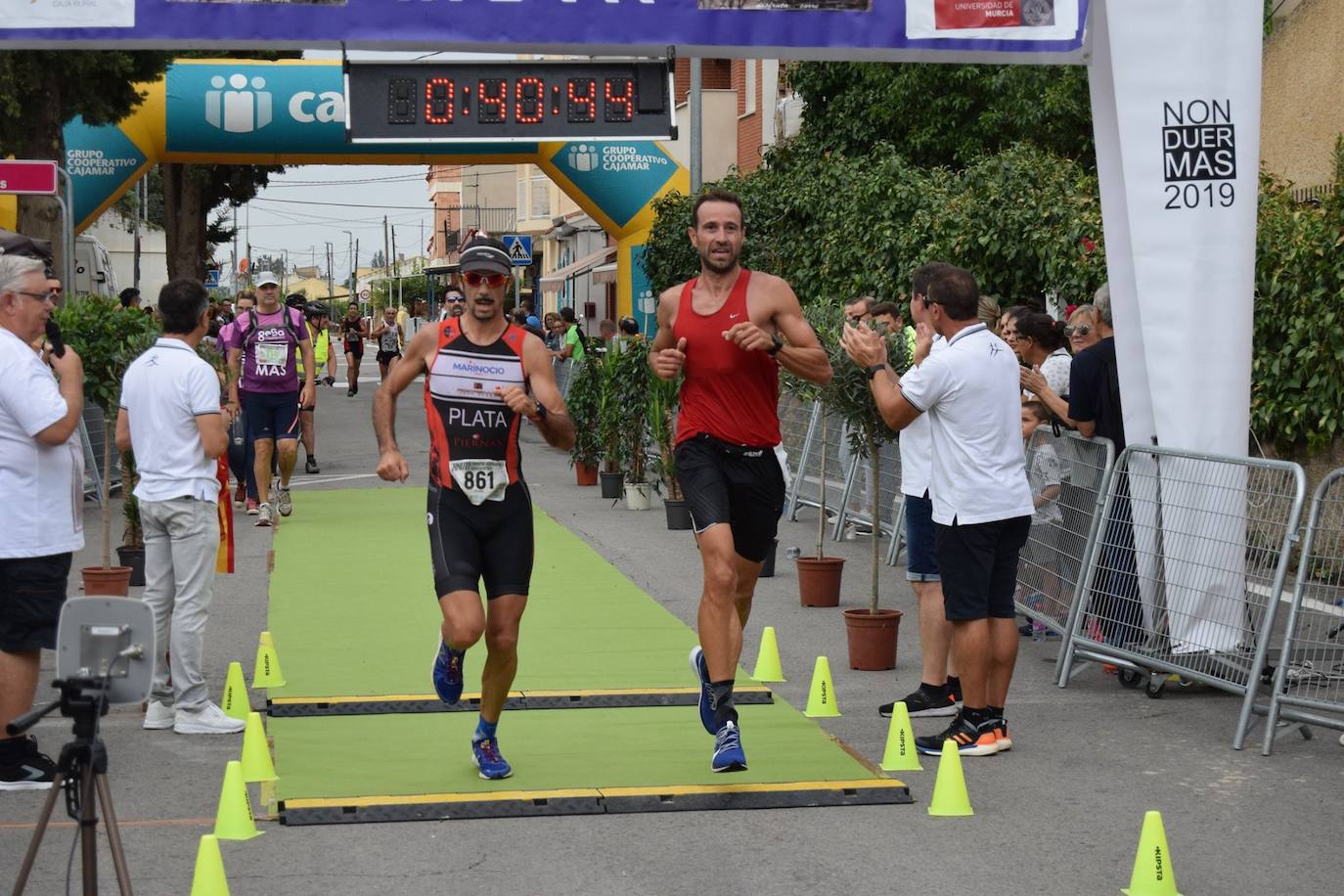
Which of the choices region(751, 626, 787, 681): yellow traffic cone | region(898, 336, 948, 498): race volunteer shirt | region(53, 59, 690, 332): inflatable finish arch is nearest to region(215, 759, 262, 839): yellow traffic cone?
region(751, 626, 787, 681): yellow traffic cone

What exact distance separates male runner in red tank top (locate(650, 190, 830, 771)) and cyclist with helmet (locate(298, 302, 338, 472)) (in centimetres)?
872

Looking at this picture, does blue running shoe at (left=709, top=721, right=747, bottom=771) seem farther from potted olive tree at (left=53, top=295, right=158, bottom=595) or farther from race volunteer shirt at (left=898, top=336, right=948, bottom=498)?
potted olive tree at (left=53, top=295, right=158, bottom=595)

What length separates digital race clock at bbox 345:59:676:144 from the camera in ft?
37.1

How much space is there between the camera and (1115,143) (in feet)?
31.8

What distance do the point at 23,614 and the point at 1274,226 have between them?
9647 mm

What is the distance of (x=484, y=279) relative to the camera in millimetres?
6930

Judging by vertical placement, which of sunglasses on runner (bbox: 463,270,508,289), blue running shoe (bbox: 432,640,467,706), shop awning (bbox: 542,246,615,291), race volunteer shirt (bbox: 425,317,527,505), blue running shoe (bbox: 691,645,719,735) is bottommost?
blue running shoe (bbox: 691,645,719,735)

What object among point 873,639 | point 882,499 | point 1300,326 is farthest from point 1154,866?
point 882,499

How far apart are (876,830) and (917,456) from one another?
2.67m

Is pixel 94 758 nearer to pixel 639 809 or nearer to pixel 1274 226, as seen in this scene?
pixel 639 809

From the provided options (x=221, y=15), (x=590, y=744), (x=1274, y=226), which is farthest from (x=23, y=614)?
(x=1274, y=226)

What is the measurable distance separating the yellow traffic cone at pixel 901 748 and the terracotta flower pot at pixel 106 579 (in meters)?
4.85

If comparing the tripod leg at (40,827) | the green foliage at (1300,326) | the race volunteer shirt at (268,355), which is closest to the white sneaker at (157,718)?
the tripod leg at (40,827)

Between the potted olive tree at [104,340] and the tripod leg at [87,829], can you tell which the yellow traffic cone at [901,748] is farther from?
the potted olive tree at [104,340]
